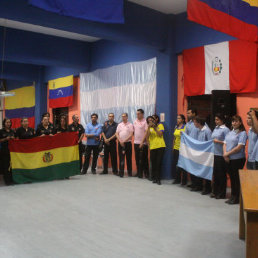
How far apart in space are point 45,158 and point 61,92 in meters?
4.60

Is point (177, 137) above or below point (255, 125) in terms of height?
below

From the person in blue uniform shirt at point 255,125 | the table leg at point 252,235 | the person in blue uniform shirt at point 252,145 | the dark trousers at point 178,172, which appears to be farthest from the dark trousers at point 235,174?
the table leg at point 252,235

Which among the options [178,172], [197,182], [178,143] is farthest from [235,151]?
→ [178,172]

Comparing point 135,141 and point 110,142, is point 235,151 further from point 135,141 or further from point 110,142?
point 110,142

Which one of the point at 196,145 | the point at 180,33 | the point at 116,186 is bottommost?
the point at 116,186

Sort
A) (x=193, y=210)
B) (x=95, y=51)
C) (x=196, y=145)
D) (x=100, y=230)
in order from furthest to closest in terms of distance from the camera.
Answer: (x=95, y=51) → (x=196, y=145) → (x=193, y=210) → (x=100, y=230)

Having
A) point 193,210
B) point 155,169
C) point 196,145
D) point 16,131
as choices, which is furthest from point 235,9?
point 16,131

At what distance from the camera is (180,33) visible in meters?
6.81

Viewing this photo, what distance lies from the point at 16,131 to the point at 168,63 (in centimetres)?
354

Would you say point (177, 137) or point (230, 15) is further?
point (177, 137)

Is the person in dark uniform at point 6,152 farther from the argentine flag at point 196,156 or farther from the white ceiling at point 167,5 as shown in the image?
the white ceiling at point 167,5

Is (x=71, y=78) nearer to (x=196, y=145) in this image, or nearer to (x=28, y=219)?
(x=196, y=145)

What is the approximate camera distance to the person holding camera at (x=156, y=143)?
6.32m

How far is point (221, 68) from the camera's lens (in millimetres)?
6051
